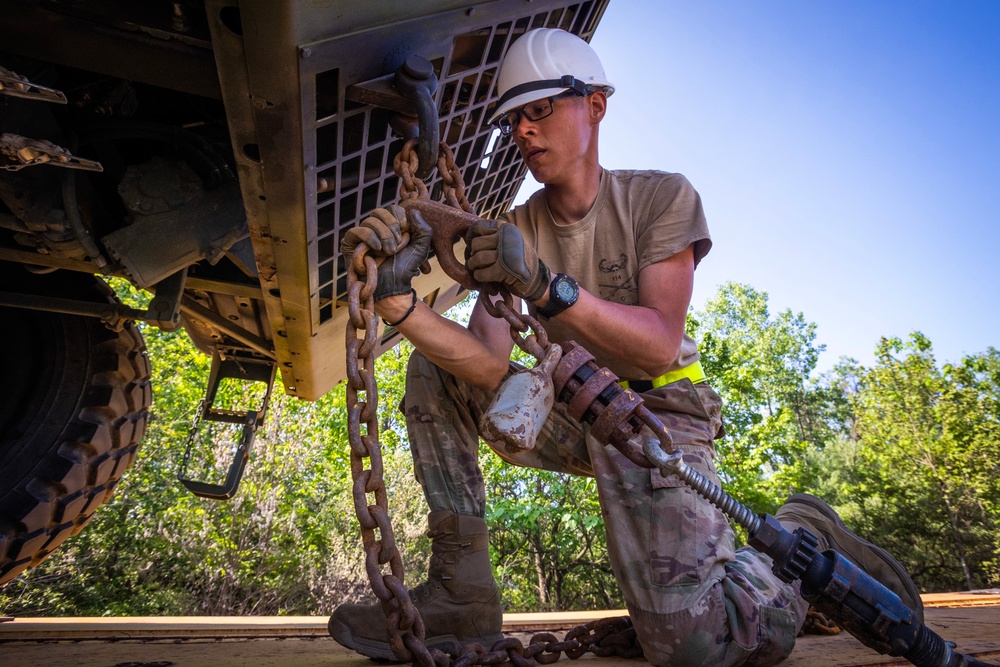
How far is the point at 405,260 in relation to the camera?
1.71 m

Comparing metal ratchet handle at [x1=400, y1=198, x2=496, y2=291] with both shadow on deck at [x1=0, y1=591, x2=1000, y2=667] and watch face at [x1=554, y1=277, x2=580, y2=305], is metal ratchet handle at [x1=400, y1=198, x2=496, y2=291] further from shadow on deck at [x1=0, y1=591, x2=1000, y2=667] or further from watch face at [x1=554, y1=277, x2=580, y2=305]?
shadow on deck at [x1=0, y1=591, x2=1000, y2=667]

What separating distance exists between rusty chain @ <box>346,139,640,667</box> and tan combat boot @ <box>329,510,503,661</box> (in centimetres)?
17

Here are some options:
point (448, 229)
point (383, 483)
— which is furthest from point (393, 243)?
point (383, 483)

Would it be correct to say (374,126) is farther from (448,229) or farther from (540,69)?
(448,229)

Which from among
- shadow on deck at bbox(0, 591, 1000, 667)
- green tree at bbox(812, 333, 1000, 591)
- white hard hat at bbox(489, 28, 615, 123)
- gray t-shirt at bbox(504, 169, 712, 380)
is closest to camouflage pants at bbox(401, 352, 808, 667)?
shadow on deck at bbox(0, 591, 1000, 667)

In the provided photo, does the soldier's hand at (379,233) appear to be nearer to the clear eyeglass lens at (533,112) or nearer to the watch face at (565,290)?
the watch face at (565,290)

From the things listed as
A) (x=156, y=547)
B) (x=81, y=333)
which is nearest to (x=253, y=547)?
(x=156, y=547)

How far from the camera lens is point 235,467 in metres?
3.36

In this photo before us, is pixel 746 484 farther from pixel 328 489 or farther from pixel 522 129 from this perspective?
pixel 522 129

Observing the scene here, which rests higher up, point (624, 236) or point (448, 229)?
point (624, 236)

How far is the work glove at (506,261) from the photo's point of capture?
1642 millimetres

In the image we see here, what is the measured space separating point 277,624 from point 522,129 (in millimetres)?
2195

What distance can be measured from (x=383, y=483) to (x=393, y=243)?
1.99ft

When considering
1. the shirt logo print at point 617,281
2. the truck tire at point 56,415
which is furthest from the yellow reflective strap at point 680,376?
the truck tire at point 56,415
